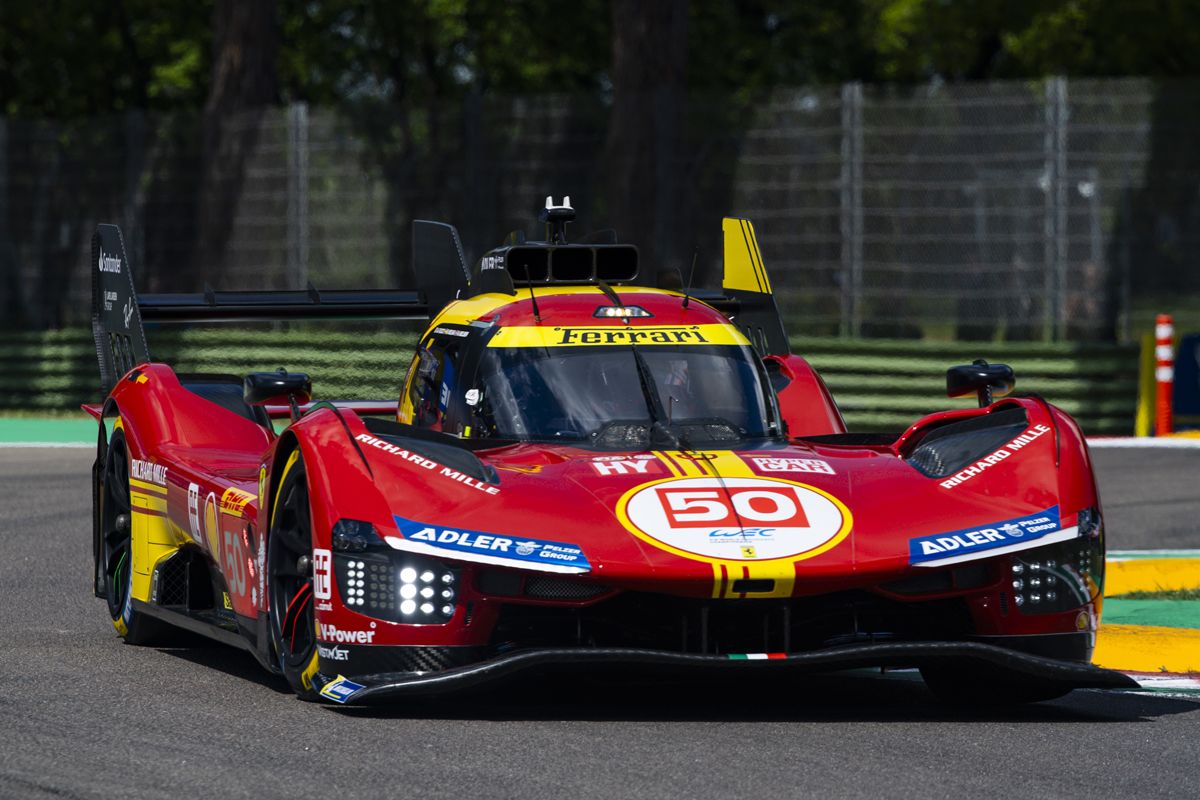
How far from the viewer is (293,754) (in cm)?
634

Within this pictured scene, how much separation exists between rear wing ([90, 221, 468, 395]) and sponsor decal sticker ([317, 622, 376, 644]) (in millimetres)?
3372

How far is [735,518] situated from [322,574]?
1.23 metres

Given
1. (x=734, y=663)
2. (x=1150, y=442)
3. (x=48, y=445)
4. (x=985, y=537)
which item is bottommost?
(x=48, y=445)

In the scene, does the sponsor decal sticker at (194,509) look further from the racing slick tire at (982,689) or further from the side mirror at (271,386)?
the racing slick tire at (982,689)

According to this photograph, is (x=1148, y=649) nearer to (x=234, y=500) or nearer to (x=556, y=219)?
(x=556, y=219)

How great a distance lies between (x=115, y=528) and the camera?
9492mm

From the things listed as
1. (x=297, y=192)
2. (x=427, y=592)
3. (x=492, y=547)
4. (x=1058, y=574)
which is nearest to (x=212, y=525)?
(x=427, y=592)

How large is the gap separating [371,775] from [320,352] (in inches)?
671

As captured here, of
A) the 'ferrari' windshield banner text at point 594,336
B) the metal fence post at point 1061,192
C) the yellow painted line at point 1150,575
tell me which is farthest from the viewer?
the metal fence post at point 1061,192

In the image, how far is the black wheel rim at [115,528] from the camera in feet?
30.6

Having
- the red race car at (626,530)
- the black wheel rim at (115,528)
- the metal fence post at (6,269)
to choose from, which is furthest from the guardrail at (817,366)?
the red race car at (626,530)

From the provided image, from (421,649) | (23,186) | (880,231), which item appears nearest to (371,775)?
(421,649)

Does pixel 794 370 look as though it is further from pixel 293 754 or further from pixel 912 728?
pixel 293 754

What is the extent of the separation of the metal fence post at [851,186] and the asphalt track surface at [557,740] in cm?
1257
